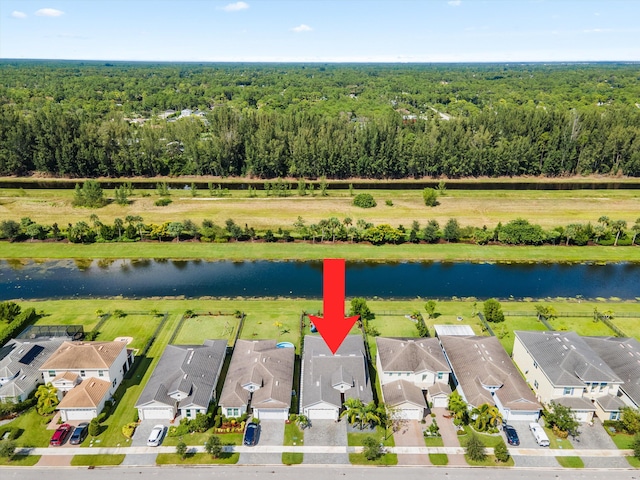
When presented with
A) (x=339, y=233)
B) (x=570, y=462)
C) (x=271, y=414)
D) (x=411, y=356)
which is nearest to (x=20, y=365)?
(x=271, y=414)

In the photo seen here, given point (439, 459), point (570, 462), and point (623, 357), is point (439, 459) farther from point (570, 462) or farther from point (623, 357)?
point (623, 357)

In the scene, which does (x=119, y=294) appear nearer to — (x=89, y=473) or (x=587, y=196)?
(x=89, y=473)

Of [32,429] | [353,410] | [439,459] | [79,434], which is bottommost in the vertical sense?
[439,459]

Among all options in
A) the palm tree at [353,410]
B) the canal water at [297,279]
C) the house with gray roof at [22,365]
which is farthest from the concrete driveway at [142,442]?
the canal water at [297,279]

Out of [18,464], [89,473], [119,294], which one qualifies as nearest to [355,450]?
[89,473]

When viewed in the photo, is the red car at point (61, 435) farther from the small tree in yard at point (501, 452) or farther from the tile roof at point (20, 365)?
the small tree in yard at point (501, 452)

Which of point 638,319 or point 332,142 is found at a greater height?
point 332,142
